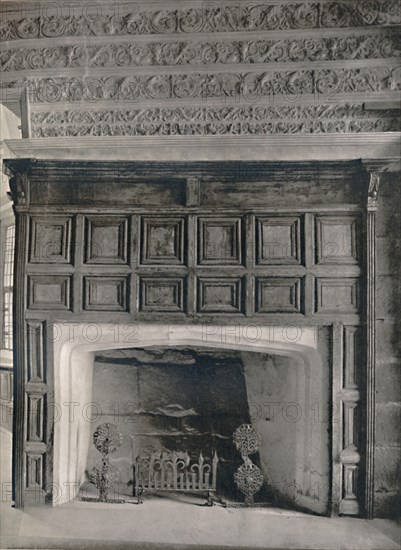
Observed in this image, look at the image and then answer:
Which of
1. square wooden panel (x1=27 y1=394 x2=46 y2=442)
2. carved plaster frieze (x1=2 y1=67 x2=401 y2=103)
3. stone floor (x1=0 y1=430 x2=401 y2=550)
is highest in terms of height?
carved plaster frieze (x1=2 y1=67 x2=401 y2=103)

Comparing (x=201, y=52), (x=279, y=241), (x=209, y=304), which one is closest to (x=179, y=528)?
(x=209, y=304)

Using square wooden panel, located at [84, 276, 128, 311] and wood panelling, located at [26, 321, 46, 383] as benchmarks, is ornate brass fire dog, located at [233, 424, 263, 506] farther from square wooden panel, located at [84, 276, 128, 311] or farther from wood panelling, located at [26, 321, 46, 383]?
wood panelling, located at [26, 321, 46, 383]

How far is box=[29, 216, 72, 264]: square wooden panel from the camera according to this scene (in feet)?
7.64

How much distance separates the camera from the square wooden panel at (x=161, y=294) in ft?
7.58

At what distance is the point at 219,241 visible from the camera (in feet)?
7.57

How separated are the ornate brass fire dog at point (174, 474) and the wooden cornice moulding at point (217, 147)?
4.71 ft

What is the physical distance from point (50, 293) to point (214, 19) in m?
1.51

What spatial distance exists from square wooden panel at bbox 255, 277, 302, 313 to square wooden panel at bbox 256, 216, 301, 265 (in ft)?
0.31

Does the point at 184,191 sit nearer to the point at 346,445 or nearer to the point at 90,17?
the point at 90,17

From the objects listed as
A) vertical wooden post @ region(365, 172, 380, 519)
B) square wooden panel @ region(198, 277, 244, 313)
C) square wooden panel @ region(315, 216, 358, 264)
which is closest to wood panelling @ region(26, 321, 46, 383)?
square wooden panel @ region(198, 277, 244, 313)

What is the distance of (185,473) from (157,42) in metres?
2.07

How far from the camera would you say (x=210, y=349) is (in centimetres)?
238

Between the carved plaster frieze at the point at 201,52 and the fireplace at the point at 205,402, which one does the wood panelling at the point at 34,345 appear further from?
the carved plaster frieze at the point at 201,52

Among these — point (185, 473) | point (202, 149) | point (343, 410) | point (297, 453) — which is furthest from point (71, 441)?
point (202, 149)
